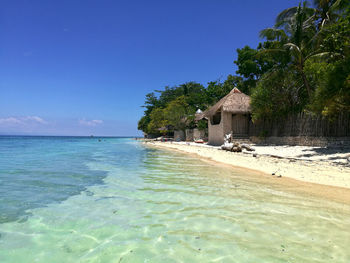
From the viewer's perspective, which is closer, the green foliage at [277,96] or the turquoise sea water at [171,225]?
the turquoise sea water at [171,225]

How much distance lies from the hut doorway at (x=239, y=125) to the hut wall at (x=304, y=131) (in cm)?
76

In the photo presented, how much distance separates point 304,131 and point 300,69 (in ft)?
14.5

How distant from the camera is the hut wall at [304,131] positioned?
990 centimetres

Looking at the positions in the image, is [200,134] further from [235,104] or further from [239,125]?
[235,104]

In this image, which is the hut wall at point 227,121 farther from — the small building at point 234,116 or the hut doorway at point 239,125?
the hut doorway at point 239,125

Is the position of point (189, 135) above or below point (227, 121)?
below

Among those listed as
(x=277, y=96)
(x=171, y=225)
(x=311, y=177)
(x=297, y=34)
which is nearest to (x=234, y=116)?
(x=277, y=96)

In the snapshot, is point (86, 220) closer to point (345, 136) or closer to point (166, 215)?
point (166, 215)

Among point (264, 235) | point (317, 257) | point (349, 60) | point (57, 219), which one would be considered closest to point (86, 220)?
point (57, 219)

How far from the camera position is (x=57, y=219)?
2.79 meters

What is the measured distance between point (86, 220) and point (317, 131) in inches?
461

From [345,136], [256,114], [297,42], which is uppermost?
[297,42]

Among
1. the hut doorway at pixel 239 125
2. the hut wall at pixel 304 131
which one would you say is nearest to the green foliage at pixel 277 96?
the hut wall at pixel 304 131

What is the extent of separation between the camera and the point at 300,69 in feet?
43.7
